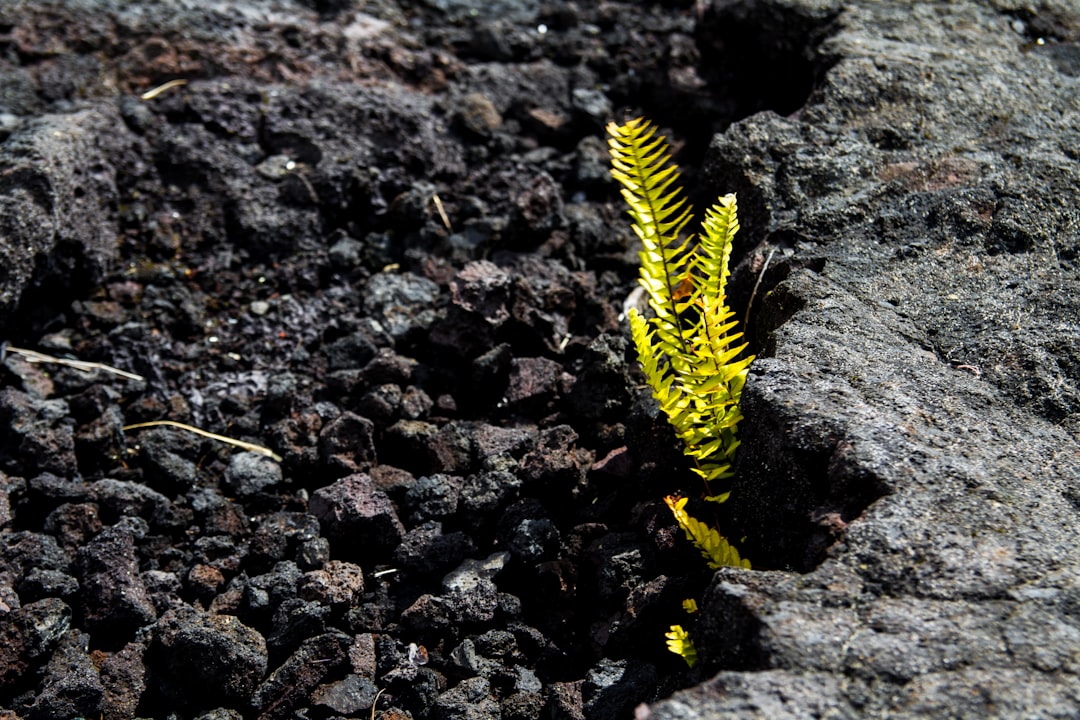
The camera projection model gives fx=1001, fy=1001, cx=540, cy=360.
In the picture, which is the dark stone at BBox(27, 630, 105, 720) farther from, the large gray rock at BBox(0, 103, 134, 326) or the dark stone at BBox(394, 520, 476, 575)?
the large gray rock at BBox(0, 103, 134, 326)

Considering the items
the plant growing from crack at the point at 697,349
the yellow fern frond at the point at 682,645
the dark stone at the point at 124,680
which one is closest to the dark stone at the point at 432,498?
the plant growing from crack at the point at 697,349

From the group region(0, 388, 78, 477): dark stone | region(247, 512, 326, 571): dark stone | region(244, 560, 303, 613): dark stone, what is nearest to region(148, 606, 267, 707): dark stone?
region(244, 560, 303, 613): dark stone

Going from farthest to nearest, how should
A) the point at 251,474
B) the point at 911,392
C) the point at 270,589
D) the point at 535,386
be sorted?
1. the point at 535,386
2. the point at 251,474
3. the point at 270,589
4. the point at 911,392

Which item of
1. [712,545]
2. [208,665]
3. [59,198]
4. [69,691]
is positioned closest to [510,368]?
[712,545]

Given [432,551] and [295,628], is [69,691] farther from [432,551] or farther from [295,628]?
[432,551]

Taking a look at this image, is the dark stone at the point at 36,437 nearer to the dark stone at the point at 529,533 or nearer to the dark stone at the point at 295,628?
the dark stone at the point at 295,628
